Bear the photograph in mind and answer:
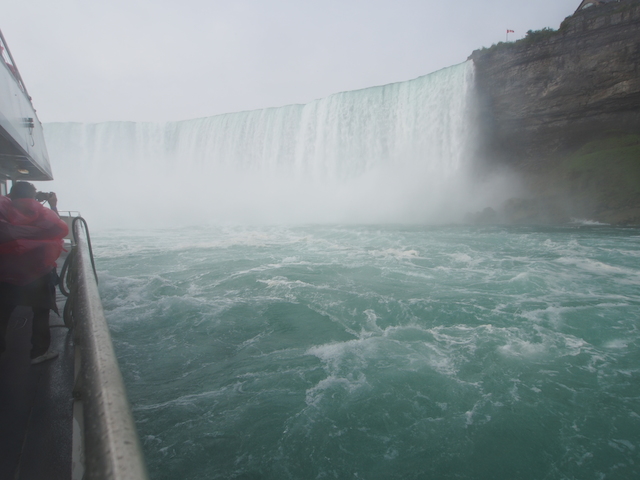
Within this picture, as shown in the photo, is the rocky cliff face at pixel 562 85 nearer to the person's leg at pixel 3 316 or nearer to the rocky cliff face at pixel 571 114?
the rocky cliff face at pixel 571 114

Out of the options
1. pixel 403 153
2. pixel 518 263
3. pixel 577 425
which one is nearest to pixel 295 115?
pixel 403 153

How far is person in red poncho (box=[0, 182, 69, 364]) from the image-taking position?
7.80 feet

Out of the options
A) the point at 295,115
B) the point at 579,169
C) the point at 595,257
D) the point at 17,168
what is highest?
the point at 295,115

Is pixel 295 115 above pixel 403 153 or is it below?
above

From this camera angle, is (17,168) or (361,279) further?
(361,279)

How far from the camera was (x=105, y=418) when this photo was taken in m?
0.71

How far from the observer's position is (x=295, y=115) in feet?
96.0

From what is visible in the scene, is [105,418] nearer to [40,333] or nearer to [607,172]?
[40,333]

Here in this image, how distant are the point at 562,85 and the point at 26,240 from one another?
26.7 metres

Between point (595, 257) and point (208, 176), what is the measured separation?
98.4 ft

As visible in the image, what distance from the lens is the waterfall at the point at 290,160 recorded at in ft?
79.8

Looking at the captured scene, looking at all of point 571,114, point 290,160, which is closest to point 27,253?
point 571,114

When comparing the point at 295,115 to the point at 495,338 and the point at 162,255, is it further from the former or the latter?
the point at 495,338

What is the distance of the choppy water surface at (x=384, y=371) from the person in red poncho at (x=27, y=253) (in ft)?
5.19
